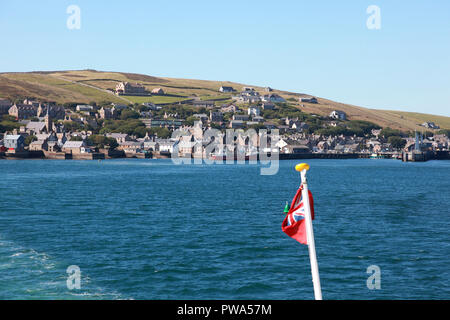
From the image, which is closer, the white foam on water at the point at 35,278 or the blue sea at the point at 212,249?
the white foam on water at the point at 35,278

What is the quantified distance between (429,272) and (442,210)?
29753 mm

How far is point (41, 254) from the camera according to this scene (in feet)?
104

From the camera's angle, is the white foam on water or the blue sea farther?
the blue sea

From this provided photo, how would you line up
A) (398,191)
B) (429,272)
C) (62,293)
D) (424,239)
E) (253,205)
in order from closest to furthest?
(62,293) < (429,272) < (424,239) < (253,205) < (398,191)

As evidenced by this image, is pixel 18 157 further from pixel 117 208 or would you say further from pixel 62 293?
pixel 62 293

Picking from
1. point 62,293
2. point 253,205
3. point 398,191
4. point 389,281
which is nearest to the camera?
point 62,293

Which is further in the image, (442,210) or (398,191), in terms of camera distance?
(398,191)

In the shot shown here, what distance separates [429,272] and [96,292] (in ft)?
54.8

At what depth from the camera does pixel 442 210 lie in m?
55.5

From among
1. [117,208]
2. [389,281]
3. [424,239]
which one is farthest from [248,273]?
[117,208]

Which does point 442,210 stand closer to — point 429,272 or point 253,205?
point 253,205

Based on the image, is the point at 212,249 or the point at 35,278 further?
the point at 212,249
